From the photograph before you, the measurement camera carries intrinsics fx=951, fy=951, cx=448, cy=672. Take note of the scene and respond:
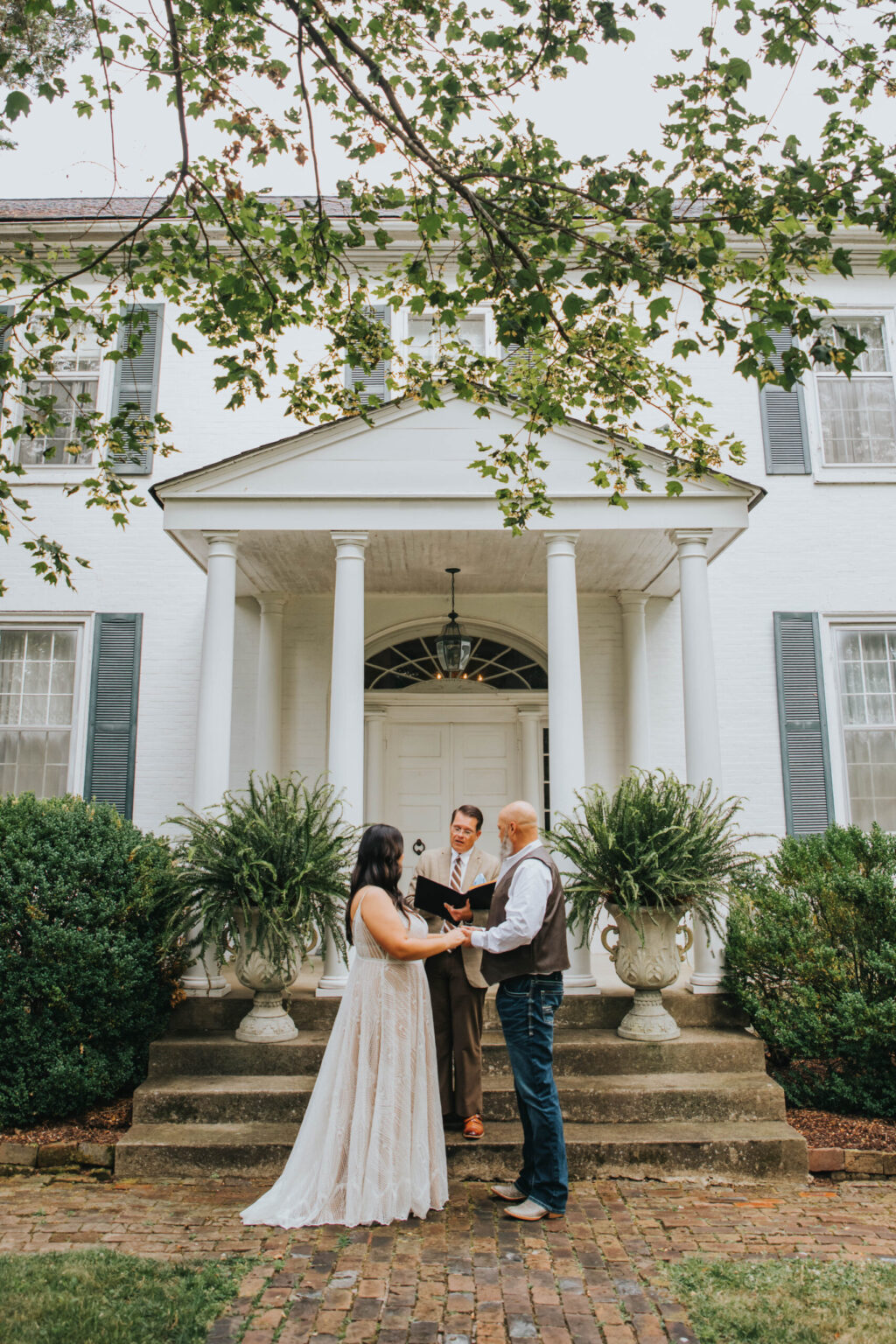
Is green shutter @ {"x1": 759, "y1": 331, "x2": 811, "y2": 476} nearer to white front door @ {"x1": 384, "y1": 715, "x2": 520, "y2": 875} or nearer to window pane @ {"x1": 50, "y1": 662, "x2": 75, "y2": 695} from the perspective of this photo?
white front door @ {"x1": 384, "y1": 715, "x2": 520, "y2": 875}

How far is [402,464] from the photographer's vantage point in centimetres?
720

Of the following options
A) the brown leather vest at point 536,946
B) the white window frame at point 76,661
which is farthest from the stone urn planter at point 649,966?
the white window frame at point 76,661

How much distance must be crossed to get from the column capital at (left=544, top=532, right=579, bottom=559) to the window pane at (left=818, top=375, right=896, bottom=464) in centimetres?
405

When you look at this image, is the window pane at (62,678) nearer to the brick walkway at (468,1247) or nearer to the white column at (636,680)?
the brick walkway at (468,1247)

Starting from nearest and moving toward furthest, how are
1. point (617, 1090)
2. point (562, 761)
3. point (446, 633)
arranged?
1. point (617, 1090)
2. point (562, 761)
3. point (446, 633)

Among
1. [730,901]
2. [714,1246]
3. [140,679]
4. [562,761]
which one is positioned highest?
[140,679]

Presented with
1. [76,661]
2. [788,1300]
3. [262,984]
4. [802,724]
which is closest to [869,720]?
[802,724]

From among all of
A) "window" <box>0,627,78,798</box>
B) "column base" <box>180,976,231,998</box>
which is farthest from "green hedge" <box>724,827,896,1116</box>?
"window" <box>0,627,78,798</box>

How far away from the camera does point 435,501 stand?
23.5 feet

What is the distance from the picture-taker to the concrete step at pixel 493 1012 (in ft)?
20.3

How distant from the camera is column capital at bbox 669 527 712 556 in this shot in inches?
282

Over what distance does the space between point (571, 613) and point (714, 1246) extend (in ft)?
13.8

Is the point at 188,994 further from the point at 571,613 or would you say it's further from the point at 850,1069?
the point at 850,1069

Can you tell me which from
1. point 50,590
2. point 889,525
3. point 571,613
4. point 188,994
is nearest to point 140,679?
point 50,590
